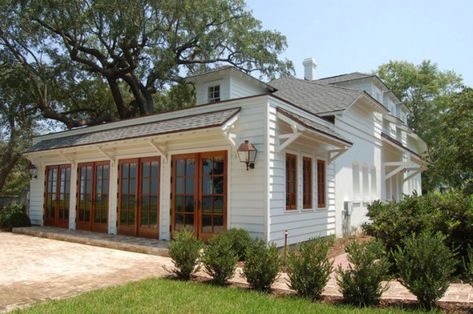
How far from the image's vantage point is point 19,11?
2061 centimetres

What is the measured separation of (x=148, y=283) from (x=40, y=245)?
6.10 m

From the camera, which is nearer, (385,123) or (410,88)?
(385,123)

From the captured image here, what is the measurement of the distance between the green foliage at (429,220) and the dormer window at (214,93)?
891 centimetres

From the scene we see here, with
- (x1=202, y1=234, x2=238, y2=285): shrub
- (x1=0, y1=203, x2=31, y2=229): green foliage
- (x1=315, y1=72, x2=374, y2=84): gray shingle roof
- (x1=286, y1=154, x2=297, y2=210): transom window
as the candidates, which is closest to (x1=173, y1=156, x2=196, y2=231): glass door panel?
(x1=286, y1=154, x2=297, y2=210): transom window

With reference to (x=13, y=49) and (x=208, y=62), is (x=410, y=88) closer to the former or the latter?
(x=208, y=62)

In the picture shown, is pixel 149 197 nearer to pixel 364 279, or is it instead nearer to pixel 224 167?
pixel 224 167

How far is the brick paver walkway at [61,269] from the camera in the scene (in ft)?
19.1

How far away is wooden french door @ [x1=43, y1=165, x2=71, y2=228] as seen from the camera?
14000 millimetres

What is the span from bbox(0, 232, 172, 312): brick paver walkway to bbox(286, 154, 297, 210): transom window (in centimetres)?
330

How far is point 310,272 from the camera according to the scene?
543 cm

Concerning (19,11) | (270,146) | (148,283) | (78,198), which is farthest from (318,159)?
(19,11)

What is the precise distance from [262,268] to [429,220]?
11.4ft

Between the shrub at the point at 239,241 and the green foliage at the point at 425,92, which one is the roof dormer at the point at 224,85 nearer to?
the shrub at the point at 239,241

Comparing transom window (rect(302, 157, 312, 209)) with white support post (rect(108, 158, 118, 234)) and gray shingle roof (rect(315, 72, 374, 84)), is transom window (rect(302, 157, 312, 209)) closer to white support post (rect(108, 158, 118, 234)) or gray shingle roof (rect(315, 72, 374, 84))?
white support post (rect(108, 158, 118, 234))
